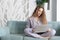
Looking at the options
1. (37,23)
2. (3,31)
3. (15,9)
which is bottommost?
(3,31)

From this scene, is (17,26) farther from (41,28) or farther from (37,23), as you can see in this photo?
(41,28)

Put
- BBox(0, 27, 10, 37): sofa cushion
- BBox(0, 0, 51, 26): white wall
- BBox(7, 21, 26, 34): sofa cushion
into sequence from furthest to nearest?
BBox(0, 0, 51, 26): white wall → BBox(7, 21, 26, 34): sofa cushion → BBox(0, 27, 10, 37): sofa cushion

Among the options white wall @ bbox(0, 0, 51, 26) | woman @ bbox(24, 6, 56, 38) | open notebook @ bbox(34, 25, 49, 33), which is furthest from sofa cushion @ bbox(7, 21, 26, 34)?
white wall @ bbox(0, 0, 51, 26)

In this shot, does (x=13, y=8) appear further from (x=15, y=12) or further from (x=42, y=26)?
(x=42, y=26)

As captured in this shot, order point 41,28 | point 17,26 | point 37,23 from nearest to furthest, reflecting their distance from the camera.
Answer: point 41,28
point 37,23
point 17,26

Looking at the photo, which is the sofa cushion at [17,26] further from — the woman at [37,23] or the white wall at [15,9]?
the white wall at [15,9]

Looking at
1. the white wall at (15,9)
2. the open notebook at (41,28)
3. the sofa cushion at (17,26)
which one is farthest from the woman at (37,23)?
the white wall at (15,9)

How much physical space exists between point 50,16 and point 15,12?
1018 millimetres

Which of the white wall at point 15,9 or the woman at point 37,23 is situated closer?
the woman at point 37,23

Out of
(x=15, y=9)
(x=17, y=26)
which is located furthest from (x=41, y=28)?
(x=15, y=9)

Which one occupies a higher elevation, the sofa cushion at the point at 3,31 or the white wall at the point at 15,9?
the white wall at the point at 15,9

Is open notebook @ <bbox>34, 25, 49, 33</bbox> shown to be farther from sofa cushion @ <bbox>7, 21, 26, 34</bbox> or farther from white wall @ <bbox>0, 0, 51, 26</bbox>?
white wall @ <bbox>0, 0, 51, 26</bbox>

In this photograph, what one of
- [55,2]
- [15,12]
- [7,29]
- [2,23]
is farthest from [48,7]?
[7,29]

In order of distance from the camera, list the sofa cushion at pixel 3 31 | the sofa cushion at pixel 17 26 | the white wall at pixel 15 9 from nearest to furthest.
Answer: the sofa cushion at pixel 3 31, the sofa cushion at pixel 17 26, the white wall at pixel 15 9
